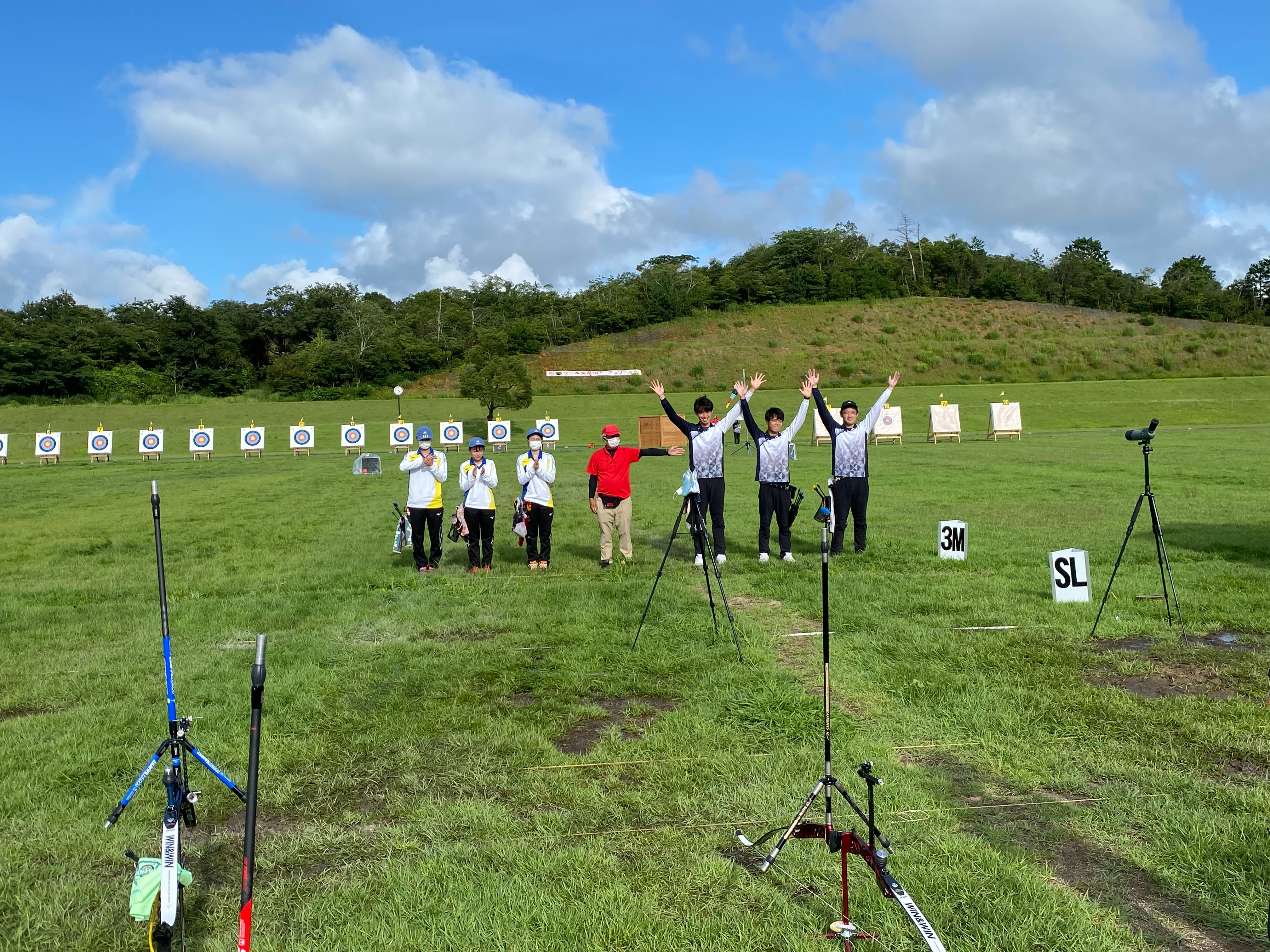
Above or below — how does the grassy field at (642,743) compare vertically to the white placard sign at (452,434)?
below

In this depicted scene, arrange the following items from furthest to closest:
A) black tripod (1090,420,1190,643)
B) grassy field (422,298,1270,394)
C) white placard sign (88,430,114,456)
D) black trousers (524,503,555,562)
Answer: grassy field (422,298,1270,394) < white placard sign (88,430,114,456) < black trousers (524,503,555,562) < black tripod (1090,420,1190,643)

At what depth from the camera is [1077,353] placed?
2618 inches

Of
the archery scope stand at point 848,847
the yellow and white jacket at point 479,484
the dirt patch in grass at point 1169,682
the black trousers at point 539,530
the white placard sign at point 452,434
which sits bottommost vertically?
the dirt patch in grass at point 1169,682

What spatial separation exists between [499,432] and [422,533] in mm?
31911

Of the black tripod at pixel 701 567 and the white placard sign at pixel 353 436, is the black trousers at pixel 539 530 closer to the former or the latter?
the black tripod at pixel 701 567

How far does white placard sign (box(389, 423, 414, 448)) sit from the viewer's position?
44188mm

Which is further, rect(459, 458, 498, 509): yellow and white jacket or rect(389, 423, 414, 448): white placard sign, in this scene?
rect(389, 423, 414, 448): white placard sign

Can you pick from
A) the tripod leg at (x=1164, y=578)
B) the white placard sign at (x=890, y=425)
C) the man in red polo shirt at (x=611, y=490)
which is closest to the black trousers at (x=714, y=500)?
the man in red polo shirt at (x=611, y=490)

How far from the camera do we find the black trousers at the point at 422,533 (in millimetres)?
12188

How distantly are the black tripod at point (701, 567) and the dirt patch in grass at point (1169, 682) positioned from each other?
271cm

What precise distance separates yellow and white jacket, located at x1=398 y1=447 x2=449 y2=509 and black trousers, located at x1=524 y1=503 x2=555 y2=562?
125 centimetres

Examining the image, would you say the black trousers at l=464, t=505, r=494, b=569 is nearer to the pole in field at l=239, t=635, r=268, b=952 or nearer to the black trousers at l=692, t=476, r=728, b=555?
the black trousers at l=692, t=476, r=728, b=555

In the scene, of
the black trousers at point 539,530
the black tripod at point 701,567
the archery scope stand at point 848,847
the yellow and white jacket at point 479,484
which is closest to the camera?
the archery scope stand at point 848,847

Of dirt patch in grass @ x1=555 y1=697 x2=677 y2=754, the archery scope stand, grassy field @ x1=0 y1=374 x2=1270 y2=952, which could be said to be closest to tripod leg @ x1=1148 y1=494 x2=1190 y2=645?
grassy field @ x1=0 y1=374 x2=1270 y2=952
